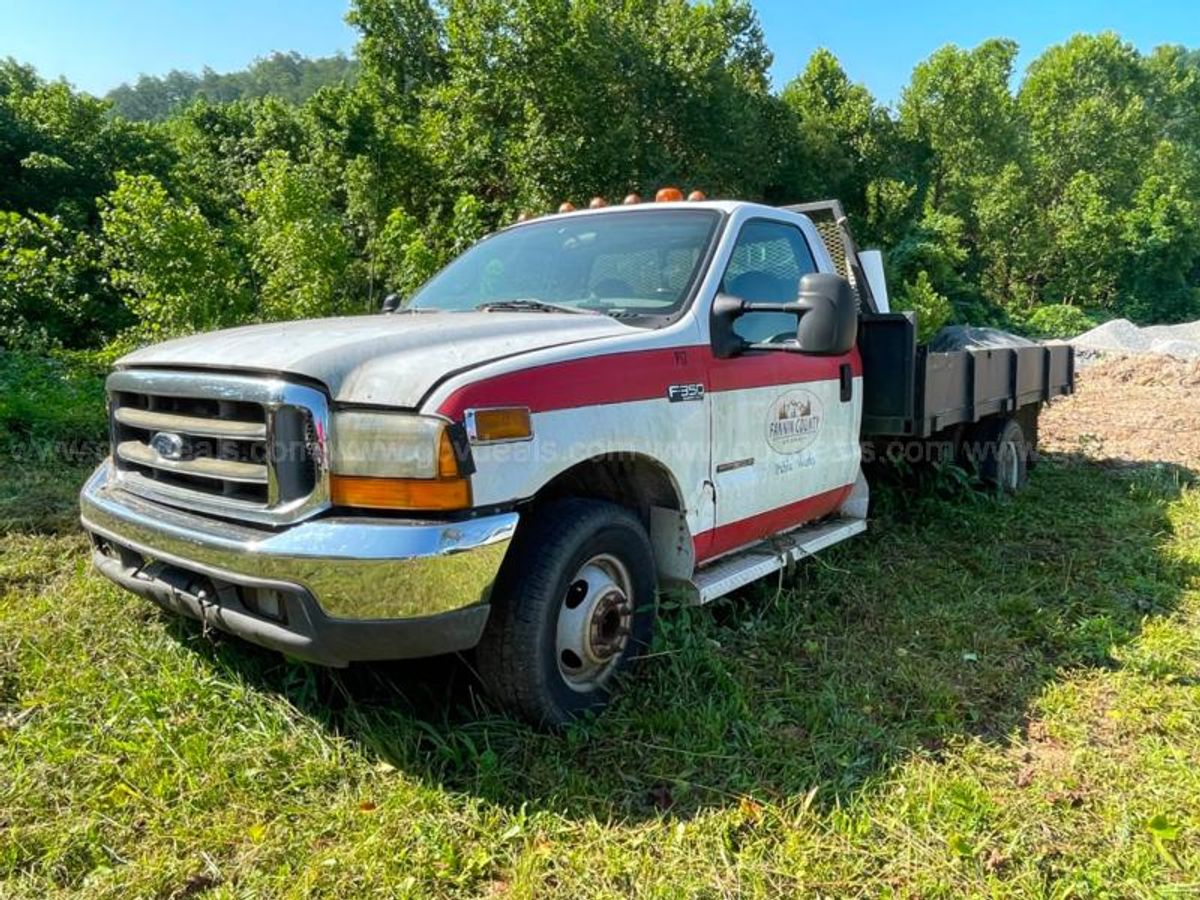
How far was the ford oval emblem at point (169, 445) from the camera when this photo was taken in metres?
2.71

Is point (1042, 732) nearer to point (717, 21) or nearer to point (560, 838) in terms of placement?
point (560, 838)

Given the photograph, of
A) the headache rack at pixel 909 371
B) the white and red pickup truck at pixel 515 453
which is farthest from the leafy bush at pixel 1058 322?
the white and red pickup truck at pixel 515 453

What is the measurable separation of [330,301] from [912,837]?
25.7ft

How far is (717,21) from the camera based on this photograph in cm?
2547

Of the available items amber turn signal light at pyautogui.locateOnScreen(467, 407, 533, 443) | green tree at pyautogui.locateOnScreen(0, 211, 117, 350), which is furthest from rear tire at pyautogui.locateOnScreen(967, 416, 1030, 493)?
green tree at pyautogui.locateOnScreen(0, 211, 117, 350)

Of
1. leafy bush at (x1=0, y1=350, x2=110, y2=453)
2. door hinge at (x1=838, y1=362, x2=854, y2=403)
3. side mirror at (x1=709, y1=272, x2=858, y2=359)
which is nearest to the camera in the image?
side mirror at (x1=709, y1=272, x2=858, y2=359)

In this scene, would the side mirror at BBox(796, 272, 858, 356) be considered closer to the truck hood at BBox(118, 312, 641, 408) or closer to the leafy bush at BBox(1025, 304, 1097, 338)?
the truck hood at BBox(118, 312, 641, 408)

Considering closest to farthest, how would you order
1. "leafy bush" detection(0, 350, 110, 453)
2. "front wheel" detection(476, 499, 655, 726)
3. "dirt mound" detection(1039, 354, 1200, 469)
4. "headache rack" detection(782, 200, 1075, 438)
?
"front wheel" detection(476, 499, 655, 726) < "headache rack" detection(782, 200, 1075, 438) < "leafy bush" detection(0, 350, 110, 453) < "dirt mound" detection(1039, 354, 1200, 469)

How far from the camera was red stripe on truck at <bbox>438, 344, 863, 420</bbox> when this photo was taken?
2.46 meters

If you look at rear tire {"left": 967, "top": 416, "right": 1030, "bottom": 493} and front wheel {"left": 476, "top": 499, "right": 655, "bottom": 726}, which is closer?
front wheel {"left": 476, "top": 499, "right": 655, "bottom": 726}

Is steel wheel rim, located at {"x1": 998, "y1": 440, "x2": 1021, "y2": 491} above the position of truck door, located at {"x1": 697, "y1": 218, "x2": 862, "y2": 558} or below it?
below

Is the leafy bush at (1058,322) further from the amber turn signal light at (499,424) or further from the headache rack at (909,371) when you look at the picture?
the amber turn signal light at (499,424)

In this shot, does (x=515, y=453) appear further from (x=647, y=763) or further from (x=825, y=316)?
(x=825, y=316)

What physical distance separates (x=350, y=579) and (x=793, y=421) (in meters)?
2.23
